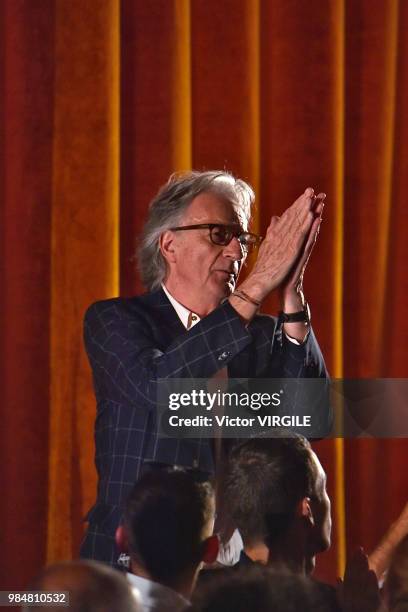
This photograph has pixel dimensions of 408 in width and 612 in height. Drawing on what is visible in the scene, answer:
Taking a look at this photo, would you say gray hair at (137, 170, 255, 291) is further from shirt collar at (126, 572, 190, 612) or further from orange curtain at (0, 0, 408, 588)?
shirt collar at (126, 572, 190, 612)

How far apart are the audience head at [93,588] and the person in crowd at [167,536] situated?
0.12ft

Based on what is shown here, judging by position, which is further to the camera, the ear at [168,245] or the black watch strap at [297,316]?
the ear at [168,245]

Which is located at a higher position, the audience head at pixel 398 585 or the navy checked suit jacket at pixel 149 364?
the navy checked suit jacket at pixel 149 364

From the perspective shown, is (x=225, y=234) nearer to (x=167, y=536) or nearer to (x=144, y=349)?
(x=144, y=349)

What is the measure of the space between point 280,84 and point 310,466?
95cm

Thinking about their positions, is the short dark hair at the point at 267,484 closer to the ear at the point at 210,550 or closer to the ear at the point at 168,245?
the ear at the point at 210,550

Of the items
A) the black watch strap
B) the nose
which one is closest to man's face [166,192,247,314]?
the nose

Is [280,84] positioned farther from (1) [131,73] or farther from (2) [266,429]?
(2) [266,429]

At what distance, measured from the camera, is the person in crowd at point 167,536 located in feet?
4.30

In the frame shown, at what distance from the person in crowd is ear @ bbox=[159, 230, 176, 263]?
1.37ft

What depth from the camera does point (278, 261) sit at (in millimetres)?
1511

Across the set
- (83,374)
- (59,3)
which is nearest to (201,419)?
(83,374)

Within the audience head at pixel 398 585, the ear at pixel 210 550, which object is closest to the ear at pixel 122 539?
the ear at pixel 210 550

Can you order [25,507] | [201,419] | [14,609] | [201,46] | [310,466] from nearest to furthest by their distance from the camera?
1. [310,466]
2. [201,419]
3. [14,609]
4. [25,507]
5. [201,46]
